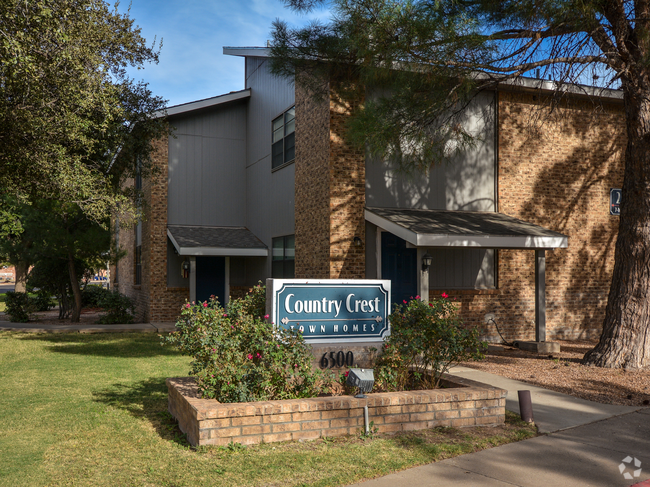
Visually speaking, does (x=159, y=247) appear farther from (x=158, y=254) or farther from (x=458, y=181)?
(x=458, y=181)

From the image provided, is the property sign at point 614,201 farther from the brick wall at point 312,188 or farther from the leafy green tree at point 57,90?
the leafy green tree at point 57,90

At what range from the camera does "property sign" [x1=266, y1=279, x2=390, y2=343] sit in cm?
666

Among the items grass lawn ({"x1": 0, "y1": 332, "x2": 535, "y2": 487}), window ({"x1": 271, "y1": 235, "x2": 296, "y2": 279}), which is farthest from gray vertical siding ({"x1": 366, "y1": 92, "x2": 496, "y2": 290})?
grass lawn ({"x1": 0, "y1": 332, "x2": 535, "y2": 487})

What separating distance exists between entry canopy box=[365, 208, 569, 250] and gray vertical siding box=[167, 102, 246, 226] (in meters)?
7.30

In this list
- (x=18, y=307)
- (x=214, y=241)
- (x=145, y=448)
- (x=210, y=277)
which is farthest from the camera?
(x=18, y=307)

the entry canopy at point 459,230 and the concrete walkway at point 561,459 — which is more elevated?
the entry canopy at point 459,230

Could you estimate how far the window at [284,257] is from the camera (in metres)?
14.7

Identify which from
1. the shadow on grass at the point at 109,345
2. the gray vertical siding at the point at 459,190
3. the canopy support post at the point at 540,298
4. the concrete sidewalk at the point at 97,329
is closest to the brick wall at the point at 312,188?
the gray vertical siding at the point at 459,190

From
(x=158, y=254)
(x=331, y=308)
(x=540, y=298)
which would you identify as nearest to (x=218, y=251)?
(x=158, y=254)

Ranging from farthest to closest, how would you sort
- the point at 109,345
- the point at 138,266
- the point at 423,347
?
the point at 138,266, the point at 109,345, the point at 423,347

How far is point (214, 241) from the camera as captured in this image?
54.7ft

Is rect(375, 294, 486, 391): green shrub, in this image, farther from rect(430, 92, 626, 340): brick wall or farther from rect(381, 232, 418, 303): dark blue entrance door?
rect(430, 92, 626, 340): brick wall

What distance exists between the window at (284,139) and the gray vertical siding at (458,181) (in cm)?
296

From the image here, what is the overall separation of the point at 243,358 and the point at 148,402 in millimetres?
2150
